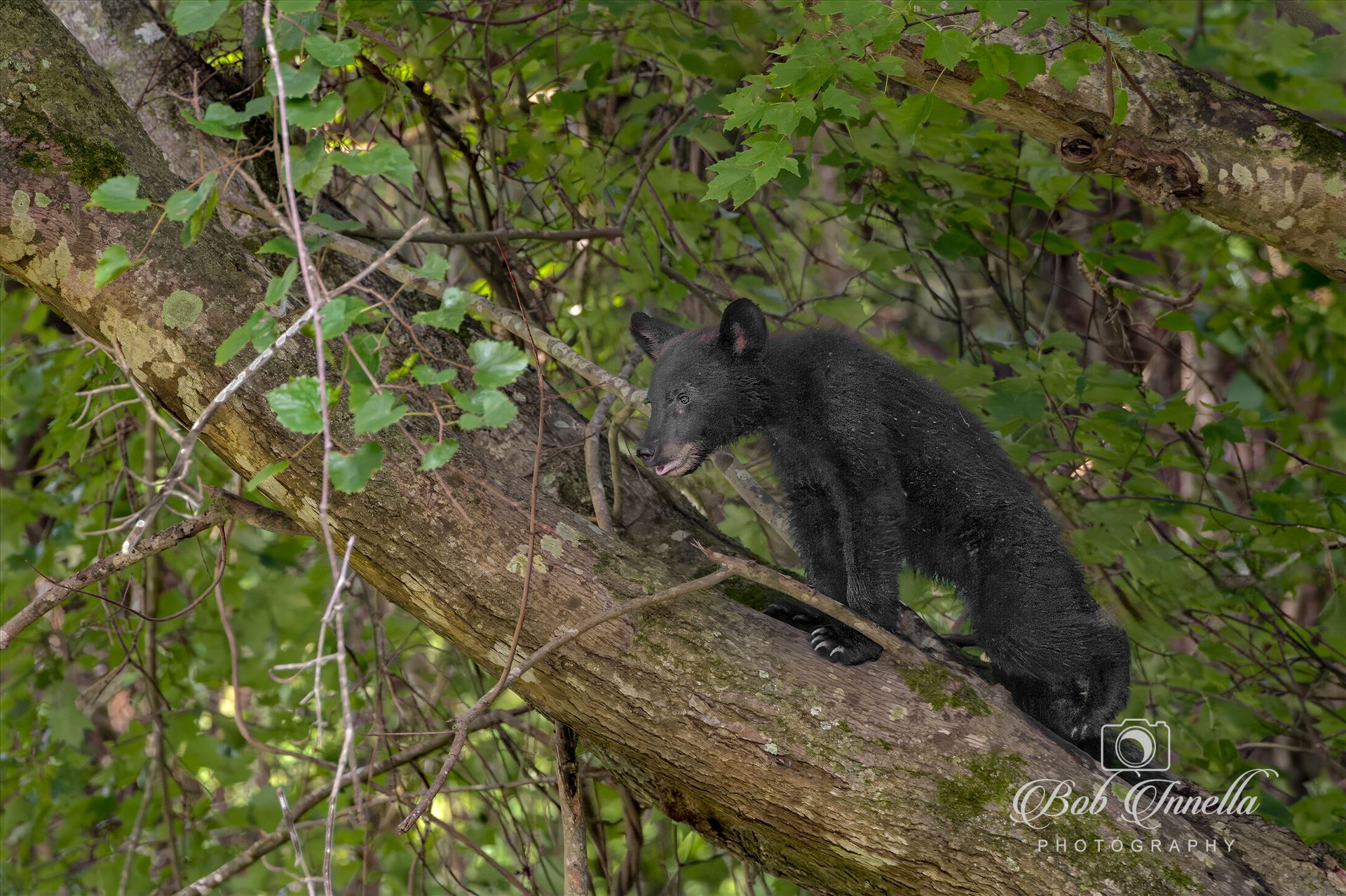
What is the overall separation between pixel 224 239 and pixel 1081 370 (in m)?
3.32

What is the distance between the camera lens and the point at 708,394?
3.57 meters

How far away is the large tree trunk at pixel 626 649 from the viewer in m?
2.70

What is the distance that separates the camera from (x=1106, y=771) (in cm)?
294

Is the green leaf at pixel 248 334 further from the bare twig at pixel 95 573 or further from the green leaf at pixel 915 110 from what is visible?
the green leaf at pixel 915 110

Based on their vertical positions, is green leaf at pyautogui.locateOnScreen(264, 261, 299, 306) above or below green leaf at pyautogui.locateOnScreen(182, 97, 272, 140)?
below

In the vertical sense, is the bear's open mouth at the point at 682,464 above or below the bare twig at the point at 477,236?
below

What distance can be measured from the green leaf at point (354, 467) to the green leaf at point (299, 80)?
0.70 metres

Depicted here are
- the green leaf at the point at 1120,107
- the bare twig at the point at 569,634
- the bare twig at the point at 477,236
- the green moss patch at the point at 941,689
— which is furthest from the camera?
the bare twig at the point at 477,236

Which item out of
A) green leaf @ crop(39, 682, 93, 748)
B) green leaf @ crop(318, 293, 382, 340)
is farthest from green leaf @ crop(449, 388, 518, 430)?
green leaf @ crop(39, 682, 93, 748)

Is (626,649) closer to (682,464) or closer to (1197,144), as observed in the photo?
(682,464)

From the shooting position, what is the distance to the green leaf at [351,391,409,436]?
1.90 m

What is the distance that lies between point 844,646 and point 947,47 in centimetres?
173

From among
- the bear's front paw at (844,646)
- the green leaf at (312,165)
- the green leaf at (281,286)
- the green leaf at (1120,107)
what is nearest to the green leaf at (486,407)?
the green leaf at (281,286)

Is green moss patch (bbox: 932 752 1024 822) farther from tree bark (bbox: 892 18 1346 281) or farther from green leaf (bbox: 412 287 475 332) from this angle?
tree bark (bbox: 892 18 1346 281)
